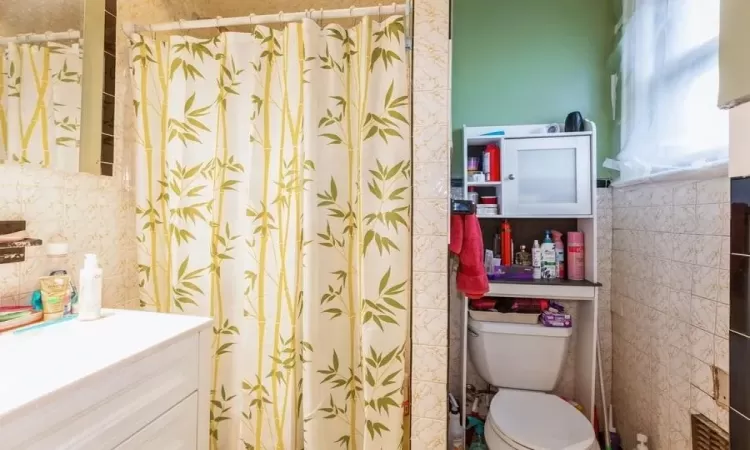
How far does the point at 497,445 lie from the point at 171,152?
171cm

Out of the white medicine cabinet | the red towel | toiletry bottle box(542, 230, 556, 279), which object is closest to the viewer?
the red towel

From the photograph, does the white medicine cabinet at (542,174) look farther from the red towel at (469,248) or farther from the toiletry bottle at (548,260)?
the red towel at (469,248)

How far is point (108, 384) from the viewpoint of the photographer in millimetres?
658

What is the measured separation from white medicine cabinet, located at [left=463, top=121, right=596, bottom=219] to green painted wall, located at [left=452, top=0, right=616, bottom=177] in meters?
0.18

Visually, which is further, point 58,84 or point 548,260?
point 548,260

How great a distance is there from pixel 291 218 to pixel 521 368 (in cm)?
132

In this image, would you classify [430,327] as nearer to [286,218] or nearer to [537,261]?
[286,218]

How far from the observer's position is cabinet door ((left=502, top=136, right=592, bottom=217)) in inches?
61.0

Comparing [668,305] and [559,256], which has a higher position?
[559,256]

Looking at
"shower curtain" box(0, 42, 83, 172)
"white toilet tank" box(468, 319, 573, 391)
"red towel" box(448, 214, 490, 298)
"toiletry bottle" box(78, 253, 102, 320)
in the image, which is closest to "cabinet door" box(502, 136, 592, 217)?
"red towel" box(448, 214, 490, 298)

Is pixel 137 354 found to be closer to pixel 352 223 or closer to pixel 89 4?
pixel 352 223

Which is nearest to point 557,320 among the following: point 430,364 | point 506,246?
point 506,246

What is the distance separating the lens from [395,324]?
1.14 metres

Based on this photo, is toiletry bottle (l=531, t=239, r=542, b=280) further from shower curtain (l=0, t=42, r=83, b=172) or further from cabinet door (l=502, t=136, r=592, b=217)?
shower curtain (l=0, t=42, r=83, b=172)
